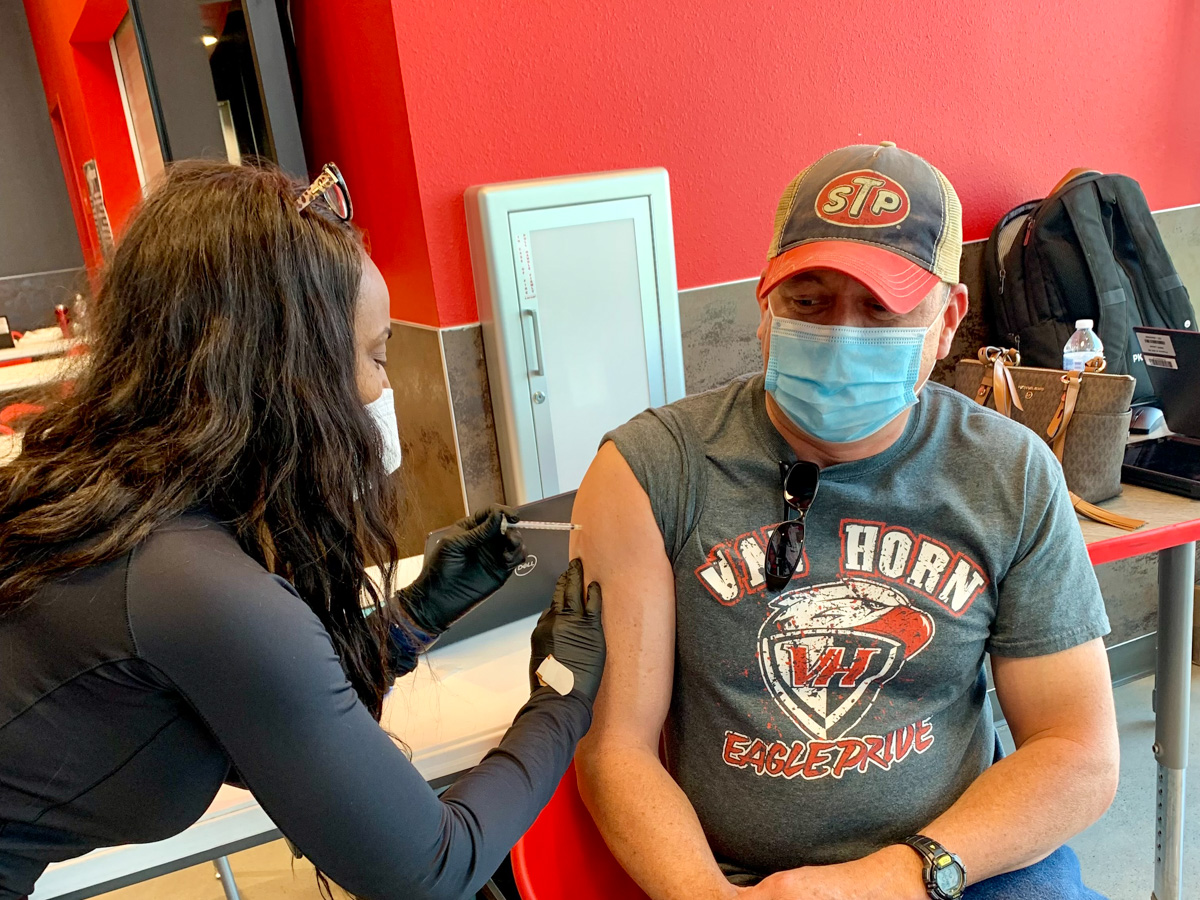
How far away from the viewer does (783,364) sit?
1.20 m

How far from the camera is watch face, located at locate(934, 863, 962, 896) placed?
1.03m

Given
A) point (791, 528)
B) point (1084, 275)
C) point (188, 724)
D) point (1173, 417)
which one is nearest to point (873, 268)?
point (791, 528)

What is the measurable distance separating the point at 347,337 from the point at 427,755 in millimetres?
608

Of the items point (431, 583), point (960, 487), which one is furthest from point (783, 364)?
point (431, 583)

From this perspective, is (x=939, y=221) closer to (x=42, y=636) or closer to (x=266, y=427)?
(x=266, y=427)

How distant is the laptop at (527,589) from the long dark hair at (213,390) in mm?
529

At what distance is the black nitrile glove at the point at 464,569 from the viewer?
138 centimetres

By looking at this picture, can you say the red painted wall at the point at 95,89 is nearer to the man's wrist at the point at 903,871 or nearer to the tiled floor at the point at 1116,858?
the tiled floor at the point at 1116,858

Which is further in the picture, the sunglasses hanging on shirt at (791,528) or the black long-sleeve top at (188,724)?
the sunglasses hanging on shirt at (791,528)

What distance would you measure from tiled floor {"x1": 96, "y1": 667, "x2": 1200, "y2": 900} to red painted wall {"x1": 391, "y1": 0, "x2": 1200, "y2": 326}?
1.47 metres

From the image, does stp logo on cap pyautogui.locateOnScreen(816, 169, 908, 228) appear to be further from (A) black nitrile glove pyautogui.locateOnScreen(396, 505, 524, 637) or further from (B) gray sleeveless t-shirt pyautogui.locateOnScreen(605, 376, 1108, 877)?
(A) black nitrile glove pyautogui.locateOnScreen(396, 505, 524, 637)

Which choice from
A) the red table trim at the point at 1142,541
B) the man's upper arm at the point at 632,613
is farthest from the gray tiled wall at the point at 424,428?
the red table trim at the point at 1142,541

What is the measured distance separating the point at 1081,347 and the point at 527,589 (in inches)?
66.3

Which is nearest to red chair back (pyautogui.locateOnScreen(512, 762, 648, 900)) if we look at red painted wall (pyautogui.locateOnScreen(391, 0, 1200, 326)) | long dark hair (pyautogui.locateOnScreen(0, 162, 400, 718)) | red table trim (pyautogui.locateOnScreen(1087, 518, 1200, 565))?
long dark hair (pyautogui.locateOnScreen(0, 162, 400, 718))
